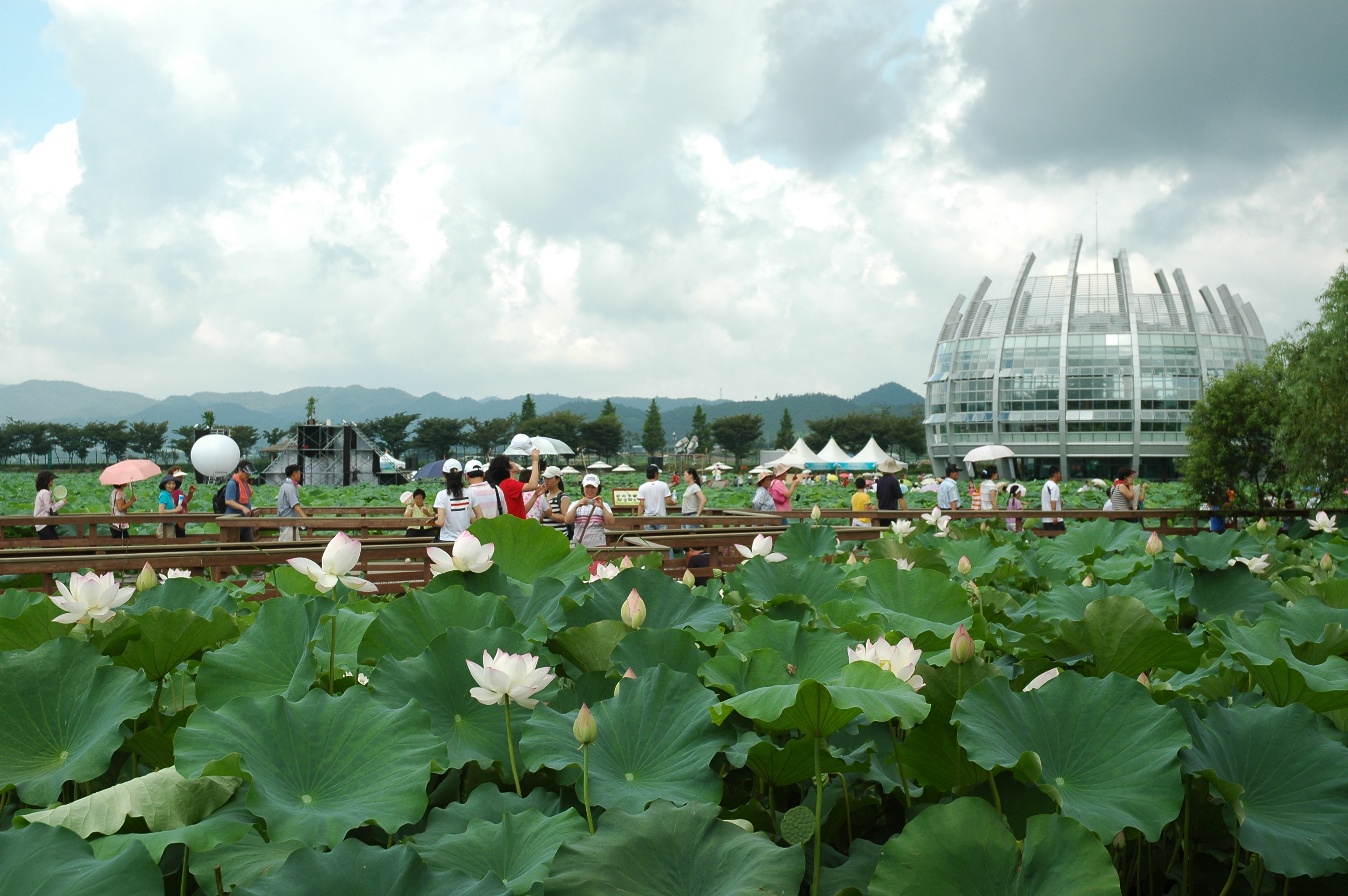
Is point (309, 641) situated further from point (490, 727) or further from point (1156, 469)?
point (1156, 469)

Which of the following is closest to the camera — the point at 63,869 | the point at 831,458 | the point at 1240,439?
the point at 63,869

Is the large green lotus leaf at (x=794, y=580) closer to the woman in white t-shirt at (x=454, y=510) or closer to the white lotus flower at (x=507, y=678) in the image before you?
the white lotus flower at (x=507, y=678)

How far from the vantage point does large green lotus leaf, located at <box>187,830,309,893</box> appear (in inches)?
34.0

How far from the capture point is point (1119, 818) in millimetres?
971

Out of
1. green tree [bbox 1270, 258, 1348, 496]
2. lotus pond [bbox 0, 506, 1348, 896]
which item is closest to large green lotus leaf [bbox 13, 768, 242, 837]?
lotus pond [bbox 0, 506, 1348, 896]

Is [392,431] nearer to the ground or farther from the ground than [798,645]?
farther from the ground

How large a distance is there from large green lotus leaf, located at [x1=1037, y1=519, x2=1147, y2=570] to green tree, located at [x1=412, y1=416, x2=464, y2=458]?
231ft

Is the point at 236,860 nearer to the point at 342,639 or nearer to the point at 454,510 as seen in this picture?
the point at 342,639

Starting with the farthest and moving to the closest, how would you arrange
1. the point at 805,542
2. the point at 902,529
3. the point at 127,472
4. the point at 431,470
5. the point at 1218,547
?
the point at 431,470
the point at 127,472
the point at 902,529
the point at 1218,547
the point at 805,542

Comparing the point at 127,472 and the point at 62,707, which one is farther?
the point at 127,472

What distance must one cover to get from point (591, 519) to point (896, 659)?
4.53 metres

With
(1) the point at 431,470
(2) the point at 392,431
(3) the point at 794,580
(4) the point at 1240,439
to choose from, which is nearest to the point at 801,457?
(1) the point at 431,470

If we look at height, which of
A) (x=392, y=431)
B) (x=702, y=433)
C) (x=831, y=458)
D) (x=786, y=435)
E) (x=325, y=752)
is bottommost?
(x=831, y=458)

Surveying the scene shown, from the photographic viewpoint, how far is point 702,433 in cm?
7988
